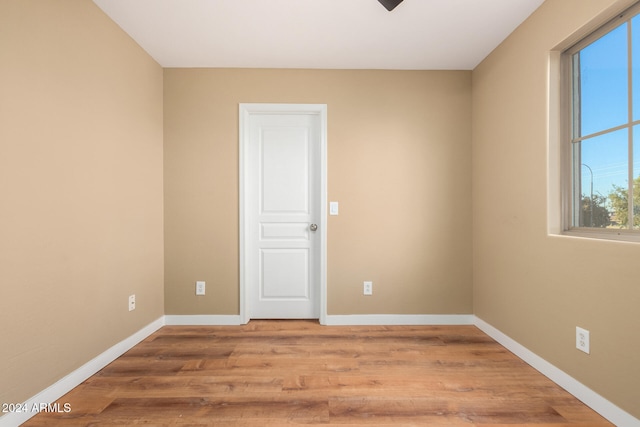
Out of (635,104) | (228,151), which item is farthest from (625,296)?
(228,151)

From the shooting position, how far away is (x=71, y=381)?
1956 millimetres

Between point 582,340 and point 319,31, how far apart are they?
8.74 ft

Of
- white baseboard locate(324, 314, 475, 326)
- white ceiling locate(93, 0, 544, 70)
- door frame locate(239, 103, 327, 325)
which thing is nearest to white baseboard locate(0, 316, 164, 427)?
door frame locate(239, 103, 327, 325)

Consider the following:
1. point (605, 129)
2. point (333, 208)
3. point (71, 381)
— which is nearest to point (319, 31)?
point (333, 208)

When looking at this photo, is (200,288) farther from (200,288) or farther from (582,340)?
(582,340)

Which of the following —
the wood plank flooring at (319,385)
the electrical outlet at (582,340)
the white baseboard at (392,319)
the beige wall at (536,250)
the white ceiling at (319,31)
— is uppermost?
the white ceiling at (319,31)

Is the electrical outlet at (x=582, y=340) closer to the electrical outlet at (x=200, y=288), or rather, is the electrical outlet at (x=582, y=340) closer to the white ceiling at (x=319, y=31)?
the white ceiling at (x=319, y=31)

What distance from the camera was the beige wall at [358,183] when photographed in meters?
3.10

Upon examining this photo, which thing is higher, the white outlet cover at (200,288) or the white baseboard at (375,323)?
the white outlet cover at (200,288)

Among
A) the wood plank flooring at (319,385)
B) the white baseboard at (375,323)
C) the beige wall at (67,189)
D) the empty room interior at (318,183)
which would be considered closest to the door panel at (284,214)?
the empty room interior at (318,183)

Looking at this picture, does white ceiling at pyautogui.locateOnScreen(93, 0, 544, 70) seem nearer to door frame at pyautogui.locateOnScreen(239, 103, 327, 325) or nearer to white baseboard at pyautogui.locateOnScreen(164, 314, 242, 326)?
door frame at pyautogui.locateOnScreen(239, 103, 327, 325)

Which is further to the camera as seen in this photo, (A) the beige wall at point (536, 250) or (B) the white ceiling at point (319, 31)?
(B) the white ceiling at point (319, 31)

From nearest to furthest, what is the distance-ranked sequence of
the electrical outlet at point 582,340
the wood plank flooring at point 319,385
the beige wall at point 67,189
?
the beige wall at point 67,189, the wood plank flooring at point 319,385, the electrical outlet at point 582,340

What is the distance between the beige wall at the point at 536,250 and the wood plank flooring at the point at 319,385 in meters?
0.27
